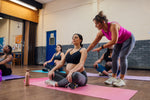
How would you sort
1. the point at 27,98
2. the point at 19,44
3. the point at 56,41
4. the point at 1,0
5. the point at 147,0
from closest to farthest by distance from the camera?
the point at 27,98
the point at 147,0
the point at 1,0
the point at 56,41
the point at 19,44

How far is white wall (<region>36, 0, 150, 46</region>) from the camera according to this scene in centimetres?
459

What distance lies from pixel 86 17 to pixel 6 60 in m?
4.06

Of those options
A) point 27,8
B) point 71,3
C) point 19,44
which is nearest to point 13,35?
point 19,44

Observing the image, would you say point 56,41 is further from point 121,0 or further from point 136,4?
point 136,4

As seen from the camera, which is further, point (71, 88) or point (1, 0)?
point (1, 0)

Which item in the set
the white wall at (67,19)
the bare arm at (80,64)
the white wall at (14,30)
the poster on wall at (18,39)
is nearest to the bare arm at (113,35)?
the bare arm at (80,64)

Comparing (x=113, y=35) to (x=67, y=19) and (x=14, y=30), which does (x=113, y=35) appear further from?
(x=14, y=30)

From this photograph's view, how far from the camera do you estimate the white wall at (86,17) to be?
15.1 ft

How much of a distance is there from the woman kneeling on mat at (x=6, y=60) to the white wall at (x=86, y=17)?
11.7 ft

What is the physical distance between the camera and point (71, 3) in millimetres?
6207

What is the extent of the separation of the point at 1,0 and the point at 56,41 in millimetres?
3110

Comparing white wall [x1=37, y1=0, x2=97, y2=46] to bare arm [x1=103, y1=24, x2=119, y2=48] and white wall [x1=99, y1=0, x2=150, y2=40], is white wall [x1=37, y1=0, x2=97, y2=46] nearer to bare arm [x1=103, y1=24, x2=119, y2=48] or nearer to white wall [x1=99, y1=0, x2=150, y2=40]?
white wall [x1=99, y1=0, x2=150, y2=40]

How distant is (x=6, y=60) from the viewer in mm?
2676

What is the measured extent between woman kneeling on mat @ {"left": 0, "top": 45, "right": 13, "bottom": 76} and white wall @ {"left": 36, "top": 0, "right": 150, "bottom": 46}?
3.57 meters
